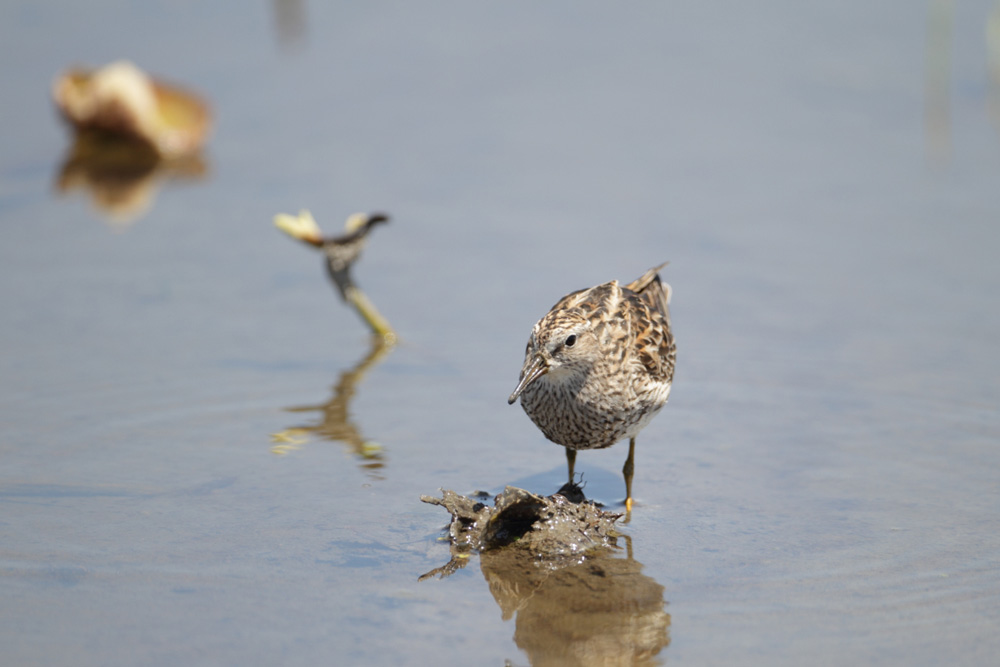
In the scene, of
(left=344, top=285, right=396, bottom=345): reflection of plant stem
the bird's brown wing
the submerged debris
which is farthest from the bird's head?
(left=344, top=285, right=396, bottom=345): reflection of plant stem

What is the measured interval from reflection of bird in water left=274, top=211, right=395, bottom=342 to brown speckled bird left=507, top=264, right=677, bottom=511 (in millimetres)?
2339

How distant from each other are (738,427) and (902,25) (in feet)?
29.2

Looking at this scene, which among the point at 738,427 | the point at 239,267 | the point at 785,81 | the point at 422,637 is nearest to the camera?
the point at 422,637

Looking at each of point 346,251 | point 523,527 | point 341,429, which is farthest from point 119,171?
point 523,527

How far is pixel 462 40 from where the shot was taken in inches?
603

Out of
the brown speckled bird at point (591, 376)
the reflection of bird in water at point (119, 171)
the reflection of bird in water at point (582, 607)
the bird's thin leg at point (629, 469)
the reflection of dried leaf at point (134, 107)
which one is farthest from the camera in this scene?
the reflection of dried leaf at point (134, 107)

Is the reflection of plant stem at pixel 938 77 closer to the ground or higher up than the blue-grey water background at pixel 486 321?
higher up

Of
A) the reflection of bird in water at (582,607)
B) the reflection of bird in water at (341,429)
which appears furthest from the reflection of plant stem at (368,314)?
the reflection of bird in water at (582,607)

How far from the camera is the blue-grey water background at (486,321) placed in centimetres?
575

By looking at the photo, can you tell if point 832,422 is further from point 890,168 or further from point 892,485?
point 890,168

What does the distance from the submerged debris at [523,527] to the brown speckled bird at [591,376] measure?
0.53m

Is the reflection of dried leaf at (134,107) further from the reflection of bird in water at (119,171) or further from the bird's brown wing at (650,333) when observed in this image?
the bird's brown wing at (650,333)

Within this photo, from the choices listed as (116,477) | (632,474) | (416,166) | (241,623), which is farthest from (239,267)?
(241,623)

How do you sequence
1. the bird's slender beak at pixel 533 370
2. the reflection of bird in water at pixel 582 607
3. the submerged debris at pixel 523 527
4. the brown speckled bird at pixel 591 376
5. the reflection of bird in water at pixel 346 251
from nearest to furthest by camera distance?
the reflection of bird in water at pixel 582 607
the submerged debris at pixel 523 527
the bird's slender beak at pixel 533 370
the brown speckled bird at pixel 591 376
the reflection of bird in water at pixel 346 251
